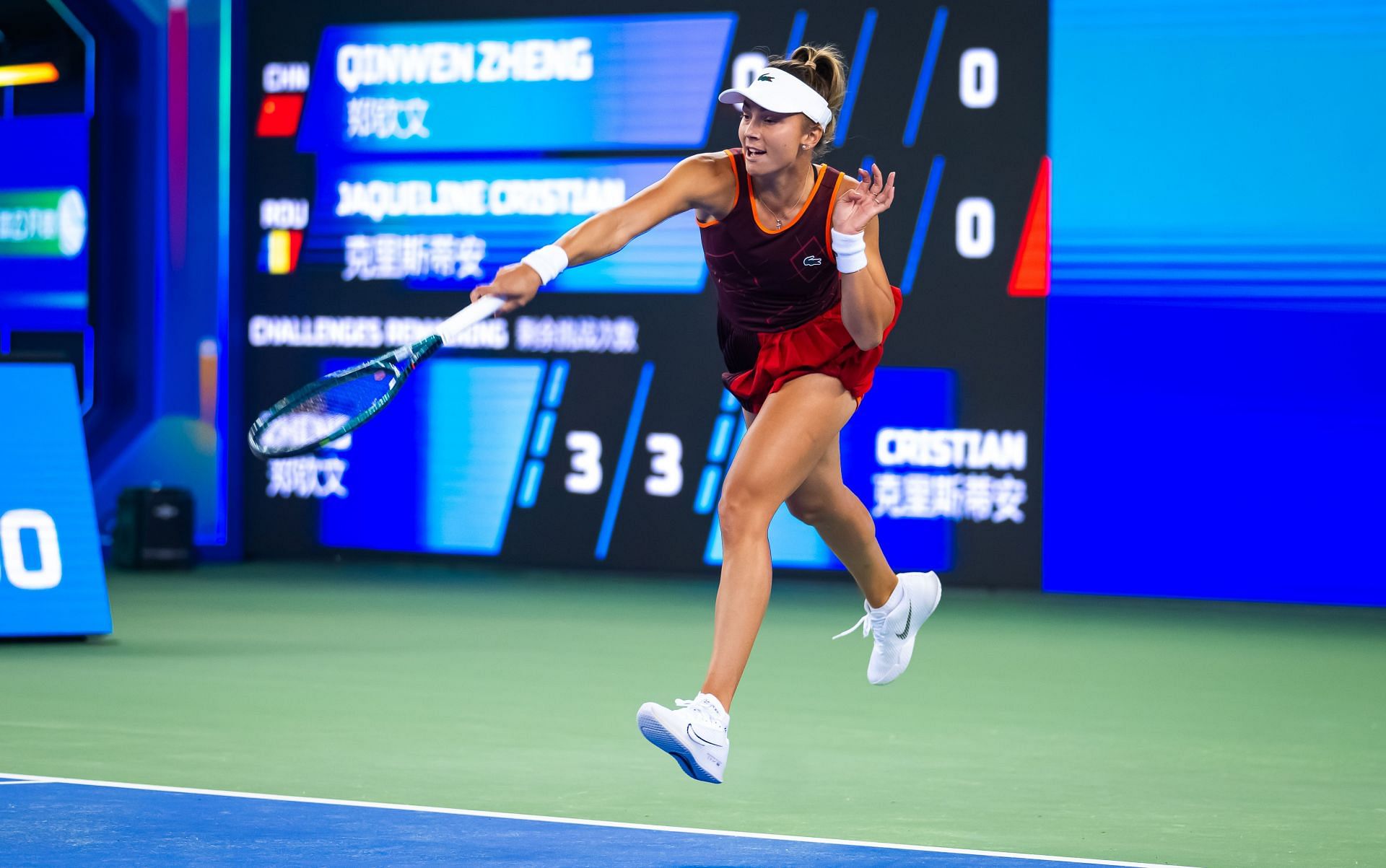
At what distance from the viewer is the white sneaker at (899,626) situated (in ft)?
16.9

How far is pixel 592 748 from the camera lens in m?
5.70

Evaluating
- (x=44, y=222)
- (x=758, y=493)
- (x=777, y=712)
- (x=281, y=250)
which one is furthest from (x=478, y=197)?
(x=758, y=493)

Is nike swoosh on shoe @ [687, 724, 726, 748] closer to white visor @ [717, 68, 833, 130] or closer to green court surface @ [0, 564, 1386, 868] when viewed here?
green court surface @ [0, 564, 1386, 868]

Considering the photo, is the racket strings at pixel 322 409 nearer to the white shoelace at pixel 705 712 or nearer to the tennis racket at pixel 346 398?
the tennis racket at pixel 346 398

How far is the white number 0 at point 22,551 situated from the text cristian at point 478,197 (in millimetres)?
3415

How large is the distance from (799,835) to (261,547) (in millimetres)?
6874

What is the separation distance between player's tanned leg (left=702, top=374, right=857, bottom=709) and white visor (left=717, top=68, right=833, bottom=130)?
0.61m

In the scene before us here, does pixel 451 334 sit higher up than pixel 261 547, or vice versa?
pixel 451 334

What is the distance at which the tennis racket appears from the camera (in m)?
3.81

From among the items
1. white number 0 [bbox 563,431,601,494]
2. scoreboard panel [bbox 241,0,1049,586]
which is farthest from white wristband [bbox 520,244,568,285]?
white number 0 [bbox 563,431,601,494]

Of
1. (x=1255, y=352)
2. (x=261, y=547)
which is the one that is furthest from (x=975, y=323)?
(x=261, y=547)

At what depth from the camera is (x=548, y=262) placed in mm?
3982

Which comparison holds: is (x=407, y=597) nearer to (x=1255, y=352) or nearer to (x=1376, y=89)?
(x=1255, y=352)

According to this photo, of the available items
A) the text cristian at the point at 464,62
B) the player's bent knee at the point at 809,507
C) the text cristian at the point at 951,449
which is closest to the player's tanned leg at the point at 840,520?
the player's bent knee at the point at 809,507
